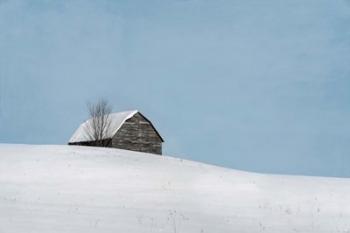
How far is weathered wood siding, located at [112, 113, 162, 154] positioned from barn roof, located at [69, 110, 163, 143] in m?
0.35

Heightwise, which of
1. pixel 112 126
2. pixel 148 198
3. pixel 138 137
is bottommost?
pixel 148 198

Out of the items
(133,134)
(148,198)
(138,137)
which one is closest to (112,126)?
(133,134)

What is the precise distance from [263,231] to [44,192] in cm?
835

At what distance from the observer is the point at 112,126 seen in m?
55.4

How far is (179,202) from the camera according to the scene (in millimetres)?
20375

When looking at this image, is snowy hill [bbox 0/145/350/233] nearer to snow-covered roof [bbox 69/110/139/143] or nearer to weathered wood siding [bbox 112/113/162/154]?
weathered wood siding [bbox 112/113/162/154]

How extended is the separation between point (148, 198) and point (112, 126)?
35158 mm

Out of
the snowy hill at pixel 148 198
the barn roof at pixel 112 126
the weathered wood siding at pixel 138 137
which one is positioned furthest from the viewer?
the barn roof at pixel 112 126

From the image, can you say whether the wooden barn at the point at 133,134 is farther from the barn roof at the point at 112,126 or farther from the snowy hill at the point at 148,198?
the snowy hill at the point at 148,198

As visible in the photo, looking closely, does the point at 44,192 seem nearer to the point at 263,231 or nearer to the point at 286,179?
the point at 263,231

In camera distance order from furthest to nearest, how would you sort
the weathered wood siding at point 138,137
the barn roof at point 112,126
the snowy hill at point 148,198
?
the barn roof at point 112,126
the weathered wood siding at point 138,137
the snowy hill at point 148,198

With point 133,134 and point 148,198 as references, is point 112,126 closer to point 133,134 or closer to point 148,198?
point 133,134

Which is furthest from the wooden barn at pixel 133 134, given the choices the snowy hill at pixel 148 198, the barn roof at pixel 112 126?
the snowy hill at pixel 148 198

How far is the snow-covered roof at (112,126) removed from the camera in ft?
179
